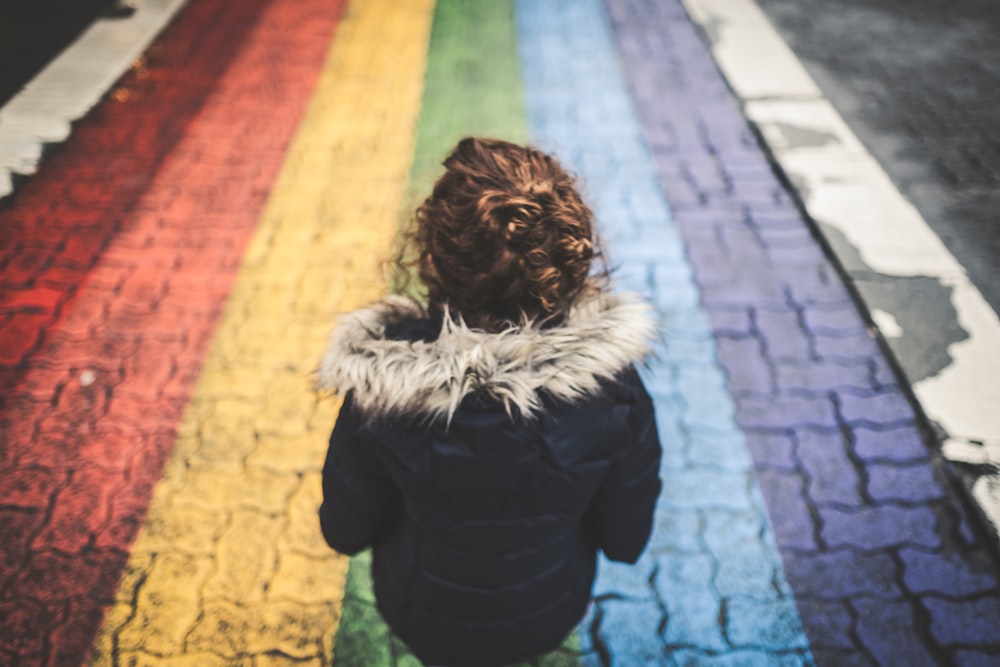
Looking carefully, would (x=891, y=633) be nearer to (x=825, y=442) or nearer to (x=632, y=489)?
(x=825, y=442)

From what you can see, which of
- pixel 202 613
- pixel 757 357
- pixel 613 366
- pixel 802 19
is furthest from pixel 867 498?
pixel 802 19

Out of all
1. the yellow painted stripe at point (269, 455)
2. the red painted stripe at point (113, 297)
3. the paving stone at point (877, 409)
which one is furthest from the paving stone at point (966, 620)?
the red painted stripe at point (113, 297)

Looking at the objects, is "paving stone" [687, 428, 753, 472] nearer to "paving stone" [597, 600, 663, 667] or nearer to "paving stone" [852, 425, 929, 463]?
"paving stone" [852, 425, 929, 463]

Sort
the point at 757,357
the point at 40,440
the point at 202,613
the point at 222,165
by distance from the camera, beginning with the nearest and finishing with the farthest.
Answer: the point at 202,613 < the point at 40,440 < the point at 757,357 < the point at 222,165

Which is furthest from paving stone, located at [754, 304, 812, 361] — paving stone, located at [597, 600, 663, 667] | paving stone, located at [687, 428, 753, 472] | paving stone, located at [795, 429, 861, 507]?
paving stone, located at [597, 600, 663, 667]

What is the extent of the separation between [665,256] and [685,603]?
2.14 metres

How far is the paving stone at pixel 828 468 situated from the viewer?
8.59 feet

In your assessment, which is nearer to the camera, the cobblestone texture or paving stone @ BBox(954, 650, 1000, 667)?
paving stone @ BBox(954, 650, 1000, 667)

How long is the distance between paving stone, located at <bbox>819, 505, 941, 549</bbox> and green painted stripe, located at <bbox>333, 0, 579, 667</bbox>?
4.08 feet

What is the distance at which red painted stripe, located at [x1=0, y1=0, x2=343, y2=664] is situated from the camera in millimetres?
2436

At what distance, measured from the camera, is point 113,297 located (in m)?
3.44

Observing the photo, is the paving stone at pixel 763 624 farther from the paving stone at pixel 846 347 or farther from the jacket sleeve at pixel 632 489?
the paving stone at pixel 846 347

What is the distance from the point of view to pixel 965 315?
10.8ft

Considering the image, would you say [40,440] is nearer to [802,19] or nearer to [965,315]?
[965,315]
